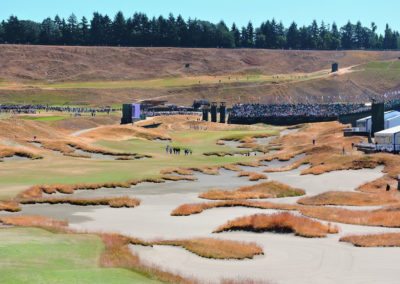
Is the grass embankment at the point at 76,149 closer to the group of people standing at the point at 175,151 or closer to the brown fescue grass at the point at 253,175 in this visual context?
the group of people standing at the point at 175,151

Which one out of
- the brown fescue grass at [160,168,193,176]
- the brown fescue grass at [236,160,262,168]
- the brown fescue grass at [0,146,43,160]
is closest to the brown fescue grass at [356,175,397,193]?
the brown fescue grass at [160,168,193,176]

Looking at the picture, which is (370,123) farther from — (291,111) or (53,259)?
(53,259)

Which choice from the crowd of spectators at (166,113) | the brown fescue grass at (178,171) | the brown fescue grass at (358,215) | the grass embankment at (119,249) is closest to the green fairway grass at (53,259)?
the grass embankment at (119,249)

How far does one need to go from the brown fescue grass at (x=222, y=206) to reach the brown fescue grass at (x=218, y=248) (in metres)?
9.68

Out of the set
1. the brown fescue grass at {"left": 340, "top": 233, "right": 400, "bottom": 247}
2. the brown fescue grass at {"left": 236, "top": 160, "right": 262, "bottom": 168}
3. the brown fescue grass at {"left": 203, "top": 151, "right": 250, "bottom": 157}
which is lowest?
the brown fescue grass at {"left": 203, "top": 151, "right": 250, "bottom": 157}

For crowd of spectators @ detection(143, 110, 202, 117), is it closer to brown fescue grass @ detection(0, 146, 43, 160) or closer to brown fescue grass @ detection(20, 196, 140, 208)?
brown fescue grass @ detection(0, 146, 43, 160)

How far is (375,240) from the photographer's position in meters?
28.3

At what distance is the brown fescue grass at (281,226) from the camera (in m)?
30.7

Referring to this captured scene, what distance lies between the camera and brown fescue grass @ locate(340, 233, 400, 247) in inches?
1087

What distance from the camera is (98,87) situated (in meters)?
189

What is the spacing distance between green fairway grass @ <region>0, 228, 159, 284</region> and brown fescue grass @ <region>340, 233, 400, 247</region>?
32.5 ft

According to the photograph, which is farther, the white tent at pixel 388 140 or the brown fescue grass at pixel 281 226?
the white tent at pixel 388 140

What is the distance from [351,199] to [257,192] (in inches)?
273

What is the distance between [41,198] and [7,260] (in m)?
22.8
